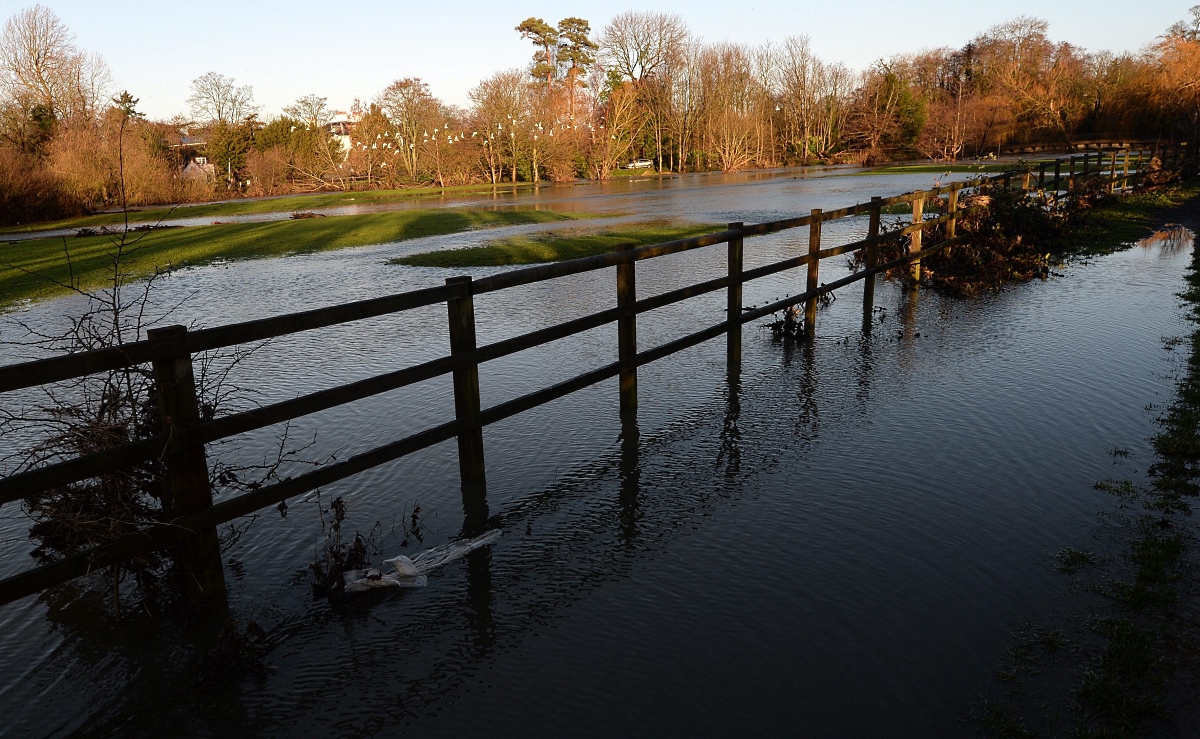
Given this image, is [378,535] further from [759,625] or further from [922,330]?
[922,330]

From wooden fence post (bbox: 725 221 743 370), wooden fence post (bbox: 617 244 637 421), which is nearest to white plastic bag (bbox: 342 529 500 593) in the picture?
wooden fence post (bbox: 617 244 637 421)

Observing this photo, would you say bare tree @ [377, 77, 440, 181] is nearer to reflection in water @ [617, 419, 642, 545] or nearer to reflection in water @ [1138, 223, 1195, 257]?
reflection in water @ [1138, 223, 1195, 257]

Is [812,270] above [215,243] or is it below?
above

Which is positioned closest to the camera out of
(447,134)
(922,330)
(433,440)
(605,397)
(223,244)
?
(433,440)

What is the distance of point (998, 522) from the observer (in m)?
5.13

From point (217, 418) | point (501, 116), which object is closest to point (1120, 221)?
point (217, 418)

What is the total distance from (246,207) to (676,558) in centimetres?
4822

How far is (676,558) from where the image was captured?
4859mm

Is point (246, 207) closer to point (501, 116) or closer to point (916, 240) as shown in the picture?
point (501, 116)

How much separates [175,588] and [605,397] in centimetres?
445

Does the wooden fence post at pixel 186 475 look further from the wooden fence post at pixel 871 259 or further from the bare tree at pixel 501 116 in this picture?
the bare tree at pixel 501 116

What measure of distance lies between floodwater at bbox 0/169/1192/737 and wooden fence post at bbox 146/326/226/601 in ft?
0.74

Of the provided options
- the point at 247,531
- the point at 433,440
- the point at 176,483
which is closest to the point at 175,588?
the point at 176,483

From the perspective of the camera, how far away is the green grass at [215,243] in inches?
733
